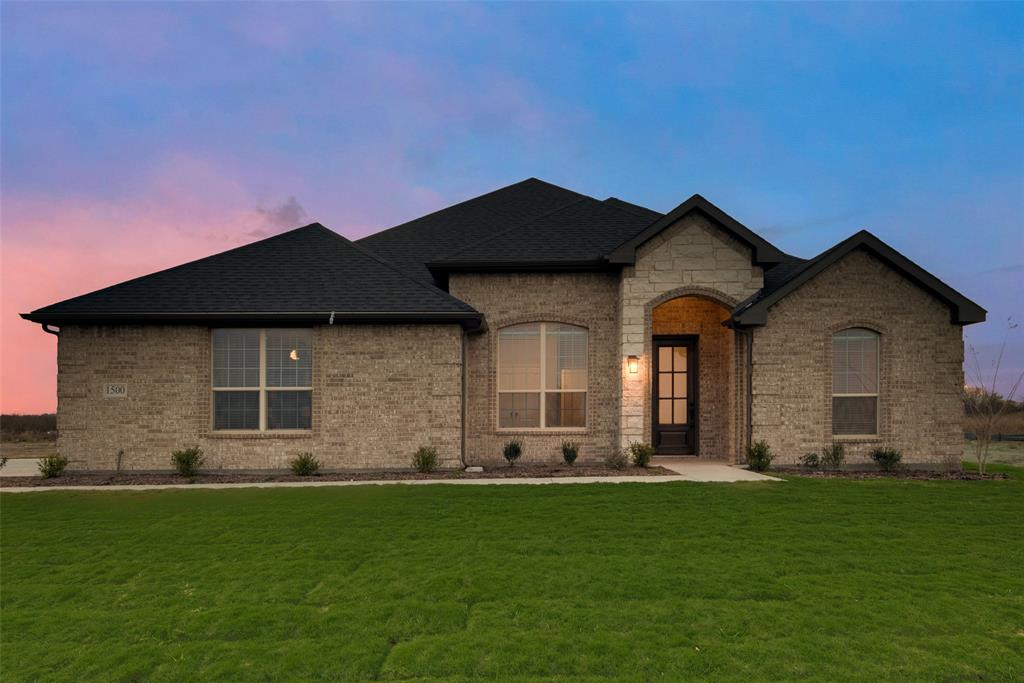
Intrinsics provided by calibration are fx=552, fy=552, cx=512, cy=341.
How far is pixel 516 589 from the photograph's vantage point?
530 cm

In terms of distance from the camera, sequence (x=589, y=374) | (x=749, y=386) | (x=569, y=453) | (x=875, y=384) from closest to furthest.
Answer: (x=749, y=386)
(x=875, y=384)
(x=569, y=453)
(x=589, y=374)

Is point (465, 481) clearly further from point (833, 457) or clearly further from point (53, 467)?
point (53, 467)

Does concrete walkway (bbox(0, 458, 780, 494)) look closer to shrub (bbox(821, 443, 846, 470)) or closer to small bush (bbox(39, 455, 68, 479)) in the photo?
small bush (bbox(39, 455, 68, 479))

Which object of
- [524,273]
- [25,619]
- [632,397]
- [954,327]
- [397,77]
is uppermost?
[397,77]

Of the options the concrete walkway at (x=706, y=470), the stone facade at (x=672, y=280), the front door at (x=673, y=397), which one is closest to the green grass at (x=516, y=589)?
the concrete walkway at (x=706, y=470)

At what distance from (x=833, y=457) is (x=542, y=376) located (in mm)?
6605

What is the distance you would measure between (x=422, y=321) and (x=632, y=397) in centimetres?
502

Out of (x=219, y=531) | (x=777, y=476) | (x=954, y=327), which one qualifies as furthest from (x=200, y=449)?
(x=954, y=327)

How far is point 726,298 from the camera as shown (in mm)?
12703

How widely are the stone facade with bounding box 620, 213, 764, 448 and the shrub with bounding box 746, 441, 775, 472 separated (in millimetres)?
806

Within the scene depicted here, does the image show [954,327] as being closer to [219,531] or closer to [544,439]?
[544,439]

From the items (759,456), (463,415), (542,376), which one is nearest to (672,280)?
(542,376)

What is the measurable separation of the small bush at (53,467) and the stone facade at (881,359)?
48.4 ft

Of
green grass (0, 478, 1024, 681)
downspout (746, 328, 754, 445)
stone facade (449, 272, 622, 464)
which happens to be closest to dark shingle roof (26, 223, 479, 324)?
stone facade (449, 272, 622, 464)
